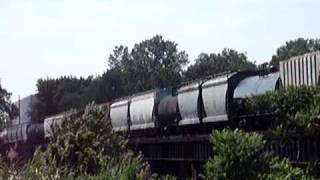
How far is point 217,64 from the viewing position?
123 m

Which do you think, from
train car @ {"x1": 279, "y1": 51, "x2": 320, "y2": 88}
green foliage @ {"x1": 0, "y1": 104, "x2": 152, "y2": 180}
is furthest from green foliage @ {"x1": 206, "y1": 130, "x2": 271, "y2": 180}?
train car @ {"x1": 279, "y1": 51, "x2": 320, "y2": 88}

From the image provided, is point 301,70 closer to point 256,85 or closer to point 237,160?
point 256,85

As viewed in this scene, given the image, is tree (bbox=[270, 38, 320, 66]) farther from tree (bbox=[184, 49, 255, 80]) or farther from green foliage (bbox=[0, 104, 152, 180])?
green foliage (bbox=[0, 104, 152, 180])

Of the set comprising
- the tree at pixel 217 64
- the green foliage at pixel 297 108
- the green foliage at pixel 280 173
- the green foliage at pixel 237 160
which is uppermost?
the tree at pixel 217 64

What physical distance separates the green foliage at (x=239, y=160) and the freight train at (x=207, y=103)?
13.8 ft

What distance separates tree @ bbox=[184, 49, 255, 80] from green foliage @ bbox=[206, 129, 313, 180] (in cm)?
10083

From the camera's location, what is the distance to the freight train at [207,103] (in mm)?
20297

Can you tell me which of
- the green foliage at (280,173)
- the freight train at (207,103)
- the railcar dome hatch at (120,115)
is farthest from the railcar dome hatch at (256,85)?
the railcar dome hatch at (120,115)

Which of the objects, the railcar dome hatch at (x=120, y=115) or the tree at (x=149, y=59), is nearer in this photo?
the railcar dome hatch at (x=120, y=115)

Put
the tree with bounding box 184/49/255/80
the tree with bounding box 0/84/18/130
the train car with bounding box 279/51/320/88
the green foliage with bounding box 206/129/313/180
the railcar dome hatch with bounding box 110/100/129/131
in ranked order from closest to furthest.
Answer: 1. the green foliage with bounding box 206/129/313/180
2. the train car with bounding box 279/51/320/88
3. the railcar dome hatch with bounding box 110/100/129/131
4. the tree with bounding box 0/84/18/130
5. the tree with bounding box 184/49/255/80

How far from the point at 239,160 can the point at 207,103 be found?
1475cm

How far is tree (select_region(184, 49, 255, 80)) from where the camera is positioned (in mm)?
116688

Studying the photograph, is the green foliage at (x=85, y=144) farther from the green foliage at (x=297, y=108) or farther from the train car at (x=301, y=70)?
the train car at (x=301, y=70)

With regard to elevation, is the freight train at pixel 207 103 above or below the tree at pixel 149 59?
below
